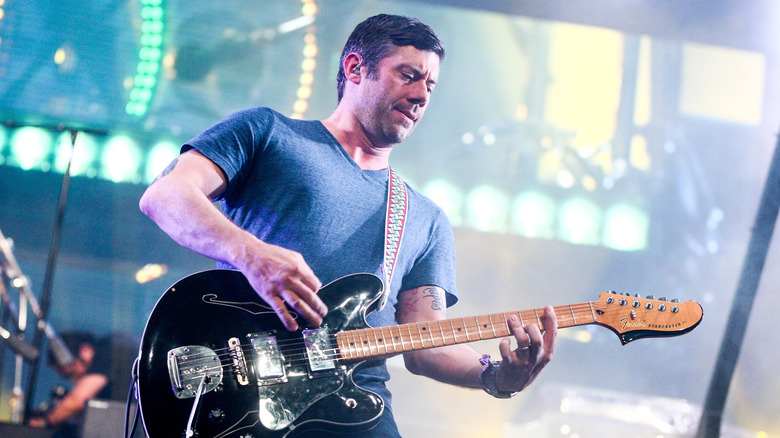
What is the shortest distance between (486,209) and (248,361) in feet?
19.3

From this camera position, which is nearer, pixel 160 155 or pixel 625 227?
pixel 160 155

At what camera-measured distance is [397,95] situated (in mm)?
2572

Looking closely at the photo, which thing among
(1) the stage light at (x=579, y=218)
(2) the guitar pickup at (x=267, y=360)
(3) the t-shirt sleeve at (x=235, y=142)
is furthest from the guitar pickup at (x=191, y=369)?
(1) the stage light at (x=579, y=218)

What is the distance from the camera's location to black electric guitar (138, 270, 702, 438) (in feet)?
5.74

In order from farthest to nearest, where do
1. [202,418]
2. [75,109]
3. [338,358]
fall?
1. [75,109]
2. [338,358]
3. [202,418]

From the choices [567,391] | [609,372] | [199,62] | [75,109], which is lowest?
[609,372]

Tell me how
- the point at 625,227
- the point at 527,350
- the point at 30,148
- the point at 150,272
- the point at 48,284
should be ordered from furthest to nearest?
the point at 150,272, the point at 625,227, the point at 30,148, the point at 48,284, the point at 527,350

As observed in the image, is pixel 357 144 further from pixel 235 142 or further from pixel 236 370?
pixel 236 370

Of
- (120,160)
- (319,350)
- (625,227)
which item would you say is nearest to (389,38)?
(319,350)

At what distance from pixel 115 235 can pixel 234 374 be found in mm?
6545

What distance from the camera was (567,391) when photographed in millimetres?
6402

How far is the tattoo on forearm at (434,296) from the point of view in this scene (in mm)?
2477

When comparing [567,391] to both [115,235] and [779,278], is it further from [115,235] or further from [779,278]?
[115,235]

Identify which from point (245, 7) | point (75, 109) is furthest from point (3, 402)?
point (245, 7)
